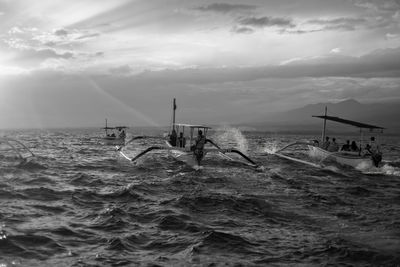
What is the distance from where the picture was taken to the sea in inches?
415

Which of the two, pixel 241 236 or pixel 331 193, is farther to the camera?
pixel 331 193

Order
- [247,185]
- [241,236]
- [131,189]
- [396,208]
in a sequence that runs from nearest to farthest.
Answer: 1. [241,236]
2. [396,208]
3. [131,189]
4. [247,185]

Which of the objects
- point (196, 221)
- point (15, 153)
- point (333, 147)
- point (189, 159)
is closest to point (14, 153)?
point (15, 153)

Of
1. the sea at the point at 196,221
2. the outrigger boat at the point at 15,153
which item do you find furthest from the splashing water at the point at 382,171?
the outrigger boat at the point at 15,153

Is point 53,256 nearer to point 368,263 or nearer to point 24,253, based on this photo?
point 24,253

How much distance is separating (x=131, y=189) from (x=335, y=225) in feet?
32.5

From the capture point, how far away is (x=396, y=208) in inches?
680

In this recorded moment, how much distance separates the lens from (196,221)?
14320mm

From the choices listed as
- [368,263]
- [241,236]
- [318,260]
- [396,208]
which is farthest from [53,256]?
[396,208]

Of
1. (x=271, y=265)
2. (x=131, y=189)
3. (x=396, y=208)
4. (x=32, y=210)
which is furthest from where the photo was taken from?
(x=131, y=189)

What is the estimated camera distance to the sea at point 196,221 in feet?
34.6

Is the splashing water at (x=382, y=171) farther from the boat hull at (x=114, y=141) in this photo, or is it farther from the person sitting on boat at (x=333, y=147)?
the boat hull at (x=114, y=141)

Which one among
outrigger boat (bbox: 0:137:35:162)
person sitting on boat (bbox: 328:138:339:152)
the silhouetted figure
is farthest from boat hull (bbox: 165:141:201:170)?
person sitting on boat (bbox: 328:138:339:152)

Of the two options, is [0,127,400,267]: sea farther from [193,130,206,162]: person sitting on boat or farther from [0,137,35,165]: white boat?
[0,137,35,165]: white boat
